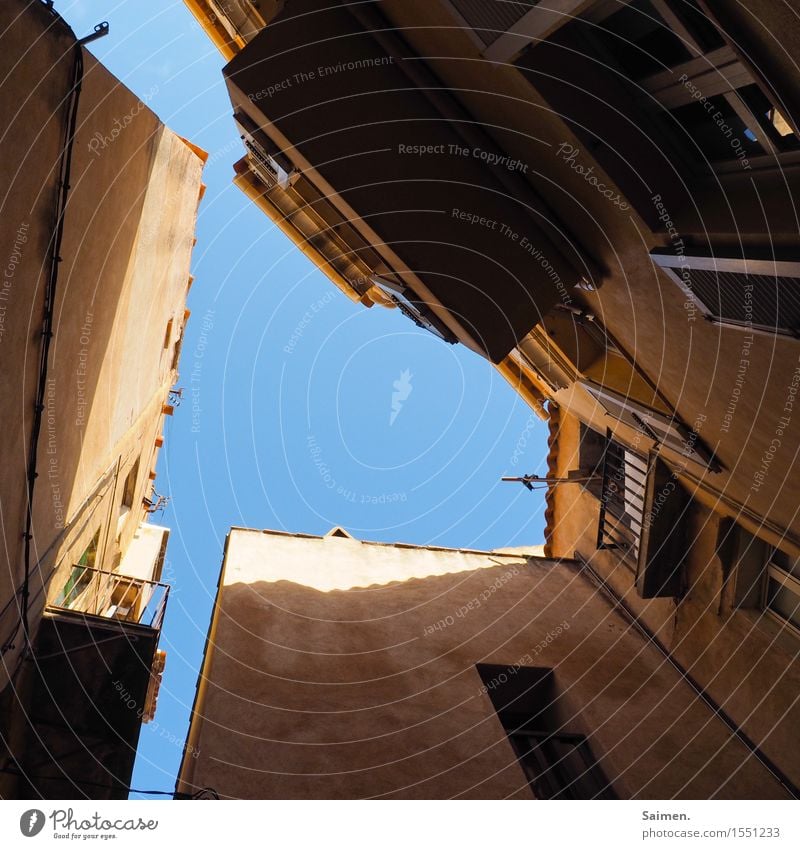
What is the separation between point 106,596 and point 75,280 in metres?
9.15

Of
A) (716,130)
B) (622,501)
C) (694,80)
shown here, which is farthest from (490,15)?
(622,501)

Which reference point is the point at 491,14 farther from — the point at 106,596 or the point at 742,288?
the point at 106,596

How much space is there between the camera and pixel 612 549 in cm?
1664

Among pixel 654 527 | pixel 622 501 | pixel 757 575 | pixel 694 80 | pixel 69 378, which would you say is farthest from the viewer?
Answer: pixel 622 501

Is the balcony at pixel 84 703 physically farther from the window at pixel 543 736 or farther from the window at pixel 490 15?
the window at pixel 490 15

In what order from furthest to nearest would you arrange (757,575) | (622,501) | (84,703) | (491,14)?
1. (622,501)
2. (757,575)
3. (84,703)
4. (491,14)

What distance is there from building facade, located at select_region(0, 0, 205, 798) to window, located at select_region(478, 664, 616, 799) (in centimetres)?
720

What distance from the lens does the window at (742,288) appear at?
497cm

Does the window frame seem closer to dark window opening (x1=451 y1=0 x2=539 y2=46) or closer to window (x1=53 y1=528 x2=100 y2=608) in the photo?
dark window opening (x1=451 y1=0 x2=539 y2=46)

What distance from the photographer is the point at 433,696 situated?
1170cm

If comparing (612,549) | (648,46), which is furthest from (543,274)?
(612,549)

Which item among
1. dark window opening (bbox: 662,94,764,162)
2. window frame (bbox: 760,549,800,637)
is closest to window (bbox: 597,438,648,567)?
window frame (bbox: 760,549,800,637)

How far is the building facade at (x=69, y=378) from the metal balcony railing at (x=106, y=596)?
68mm

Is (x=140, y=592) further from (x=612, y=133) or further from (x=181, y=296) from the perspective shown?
(x=612, y=133)
